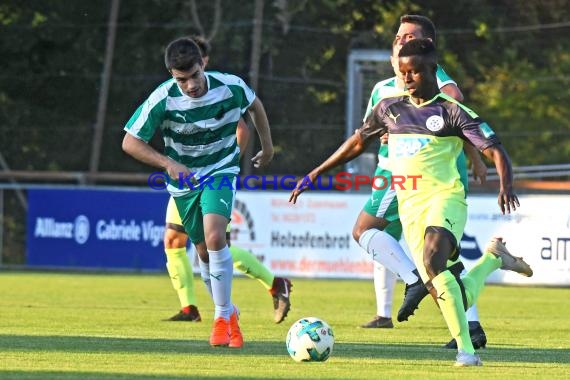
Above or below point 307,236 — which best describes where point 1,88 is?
above

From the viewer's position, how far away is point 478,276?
9125mm

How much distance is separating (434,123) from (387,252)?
2042 millimetres

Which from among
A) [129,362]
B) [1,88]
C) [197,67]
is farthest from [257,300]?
[1,88]

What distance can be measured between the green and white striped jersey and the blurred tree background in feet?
40.3

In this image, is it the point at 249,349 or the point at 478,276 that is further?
the point at 478,276

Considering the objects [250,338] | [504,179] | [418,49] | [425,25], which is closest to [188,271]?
[250,338]

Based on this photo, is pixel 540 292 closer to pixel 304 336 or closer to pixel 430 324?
pixel 430 324

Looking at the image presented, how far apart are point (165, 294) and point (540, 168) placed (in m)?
7.84

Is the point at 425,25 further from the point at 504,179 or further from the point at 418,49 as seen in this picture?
the point at 504,179

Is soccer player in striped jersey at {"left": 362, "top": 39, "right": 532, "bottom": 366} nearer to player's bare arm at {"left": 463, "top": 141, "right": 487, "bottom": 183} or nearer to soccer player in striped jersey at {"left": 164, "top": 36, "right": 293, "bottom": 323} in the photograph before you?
player's bare arm at {"left": 463, "top": 141, "right": 487, "bottom": 183}

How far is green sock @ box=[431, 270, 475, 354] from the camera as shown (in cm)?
775

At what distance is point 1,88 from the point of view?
74.9 feet

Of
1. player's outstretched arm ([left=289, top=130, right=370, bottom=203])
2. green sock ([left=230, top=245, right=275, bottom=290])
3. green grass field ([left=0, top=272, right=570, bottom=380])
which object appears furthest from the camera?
green sock ([left=230, top=245, right=275, bottom=290])

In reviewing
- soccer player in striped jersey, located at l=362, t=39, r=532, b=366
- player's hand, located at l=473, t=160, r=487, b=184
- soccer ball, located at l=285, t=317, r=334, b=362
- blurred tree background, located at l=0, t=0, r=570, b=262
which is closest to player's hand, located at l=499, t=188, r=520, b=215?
soccer player in striped jersey, located at l=362, t=39, r=532, b=366
